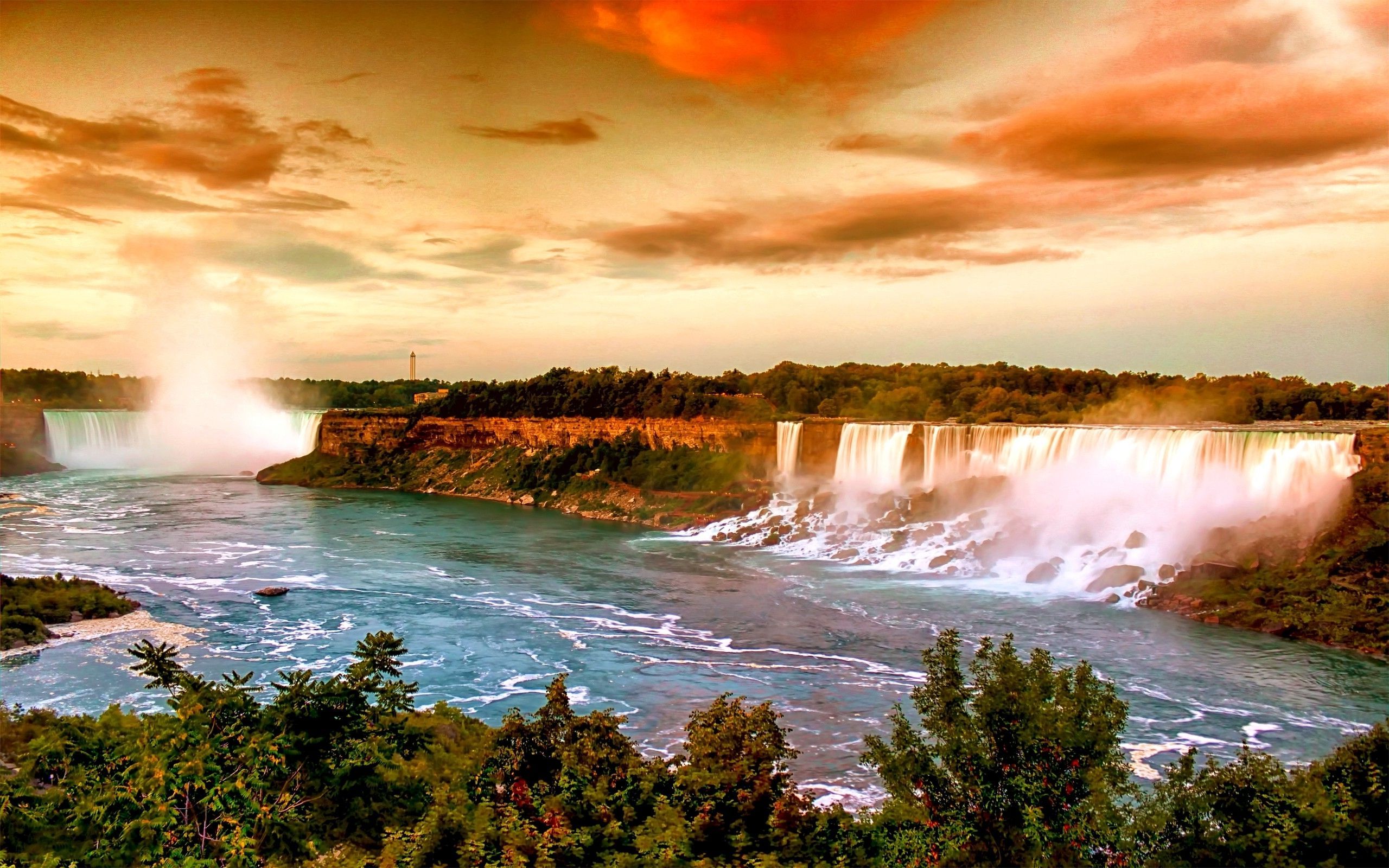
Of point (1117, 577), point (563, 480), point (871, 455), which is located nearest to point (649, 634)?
point (1117, 577)

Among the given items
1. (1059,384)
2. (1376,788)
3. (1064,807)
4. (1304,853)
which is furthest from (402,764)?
(1059,384)

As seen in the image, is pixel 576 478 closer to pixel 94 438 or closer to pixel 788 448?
pixel 788 448

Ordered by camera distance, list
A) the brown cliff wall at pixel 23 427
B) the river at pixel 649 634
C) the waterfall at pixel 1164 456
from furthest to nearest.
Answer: the brown cliff wall at pixel 23 427 < the waterfall at pixel 1164 456 < the river at pixel 649 634

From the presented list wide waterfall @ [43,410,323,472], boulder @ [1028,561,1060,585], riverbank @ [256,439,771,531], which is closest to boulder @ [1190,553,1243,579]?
boulder @ [1028,561,1060,585]

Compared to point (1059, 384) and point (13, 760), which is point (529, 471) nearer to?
point (1059, 384)

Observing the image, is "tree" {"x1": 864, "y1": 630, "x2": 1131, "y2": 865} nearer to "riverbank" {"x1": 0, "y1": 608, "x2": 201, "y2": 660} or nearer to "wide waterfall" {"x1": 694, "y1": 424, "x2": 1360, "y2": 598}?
"riverbank" {"x1": 0, "y1": 608, "x2": 201, "y2": 660}

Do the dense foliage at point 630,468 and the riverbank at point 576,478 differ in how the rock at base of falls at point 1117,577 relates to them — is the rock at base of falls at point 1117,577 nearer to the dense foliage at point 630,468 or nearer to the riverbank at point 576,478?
the riverbank at point 576,478

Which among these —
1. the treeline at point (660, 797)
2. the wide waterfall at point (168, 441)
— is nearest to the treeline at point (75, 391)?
the wide waterfall at point (168, 441)
